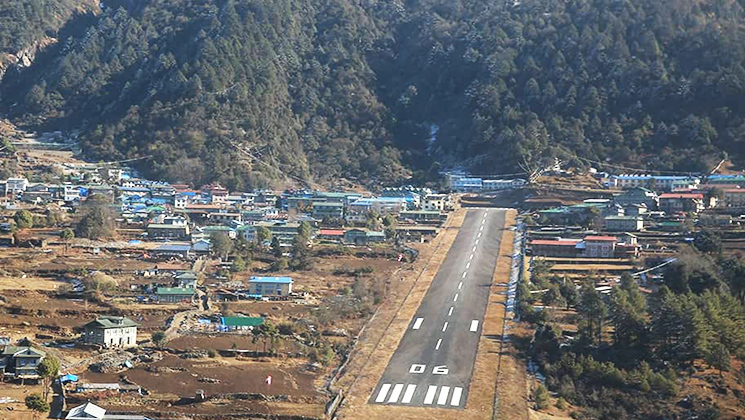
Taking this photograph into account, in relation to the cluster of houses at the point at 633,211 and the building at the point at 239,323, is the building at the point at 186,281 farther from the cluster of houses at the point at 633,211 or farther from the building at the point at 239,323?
the cluster of houses at the point at 633,211

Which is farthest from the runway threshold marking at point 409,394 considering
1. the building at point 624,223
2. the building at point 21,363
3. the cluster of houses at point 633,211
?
the building at point 624,223

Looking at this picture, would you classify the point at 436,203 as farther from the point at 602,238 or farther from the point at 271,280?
the point at 271,280

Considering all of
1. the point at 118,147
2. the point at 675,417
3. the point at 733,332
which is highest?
the point at 118,147

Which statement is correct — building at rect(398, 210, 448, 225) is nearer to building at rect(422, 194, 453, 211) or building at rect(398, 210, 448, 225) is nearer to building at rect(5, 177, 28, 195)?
building at rect(422, 194, 453, 211)

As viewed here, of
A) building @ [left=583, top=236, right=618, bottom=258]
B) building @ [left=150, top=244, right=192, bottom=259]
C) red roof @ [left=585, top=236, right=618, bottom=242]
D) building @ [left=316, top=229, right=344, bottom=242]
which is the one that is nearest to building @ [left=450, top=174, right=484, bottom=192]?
building @ [left=316, top=229, right=344, bottom=242]

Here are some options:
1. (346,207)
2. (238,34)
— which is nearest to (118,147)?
(238,34)

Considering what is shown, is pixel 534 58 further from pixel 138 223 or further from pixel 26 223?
pixel 26 223

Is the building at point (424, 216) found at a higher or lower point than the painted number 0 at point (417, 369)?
higher
